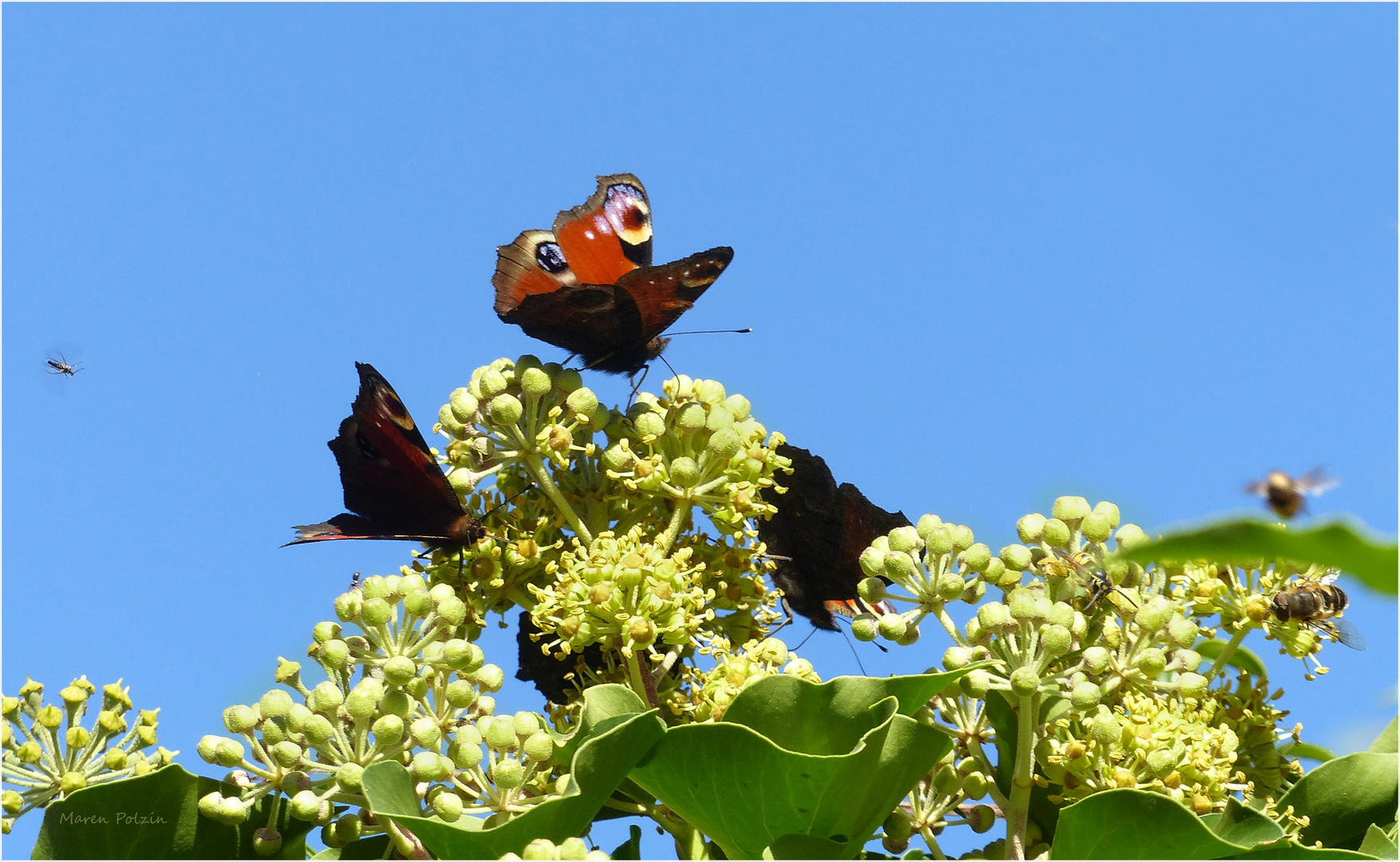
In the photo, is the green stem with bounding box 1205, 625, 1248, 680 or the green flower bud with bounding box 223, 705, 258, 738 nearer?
the green flower bud with bounding box 223, 705, 258, 738

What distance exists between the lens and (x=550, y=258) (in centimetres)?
425

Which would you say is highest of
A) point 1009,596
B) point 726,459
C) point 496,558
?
point 726,459

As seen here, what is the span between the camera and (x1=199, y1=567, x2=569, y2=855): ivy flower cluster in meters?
2.98

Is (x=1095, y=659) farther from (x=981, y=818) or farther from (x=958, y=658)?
(x=981, y=818)

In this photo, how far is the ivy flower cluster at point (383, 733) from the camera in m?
2.98

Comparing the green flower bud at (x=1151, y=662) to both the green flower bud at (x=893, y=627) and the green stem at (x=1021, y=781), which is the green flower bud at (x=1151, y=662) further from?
the green flower bud at (x=893, y=627)

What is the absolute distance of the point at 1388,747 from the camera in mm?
3963

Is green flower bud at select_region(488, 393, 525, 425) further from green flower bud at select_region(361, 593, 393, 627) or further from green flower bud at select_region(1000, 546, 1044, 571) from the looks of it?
green flower bud at select_region(1000, 546, 1044, 571)

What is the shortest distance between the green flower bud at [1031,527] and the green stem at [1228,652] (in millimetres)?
641

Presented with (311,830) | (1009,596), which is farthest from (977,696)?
(311,830)

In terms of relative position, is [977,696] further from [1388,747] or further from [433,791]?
[1388,747]

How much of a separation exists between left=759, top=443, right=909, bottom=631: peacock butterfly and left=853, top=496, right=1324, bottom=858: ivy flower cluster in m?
0.15

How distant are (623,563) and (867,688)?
71cm

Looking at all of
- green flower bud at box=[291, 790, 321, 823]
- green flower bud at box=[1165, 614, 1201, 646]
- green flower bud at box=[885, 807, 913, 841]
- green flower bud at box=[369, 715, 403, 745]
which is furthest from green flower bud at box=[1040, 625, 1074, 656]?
green flower bud at box=[291, 790, 321, 823]
